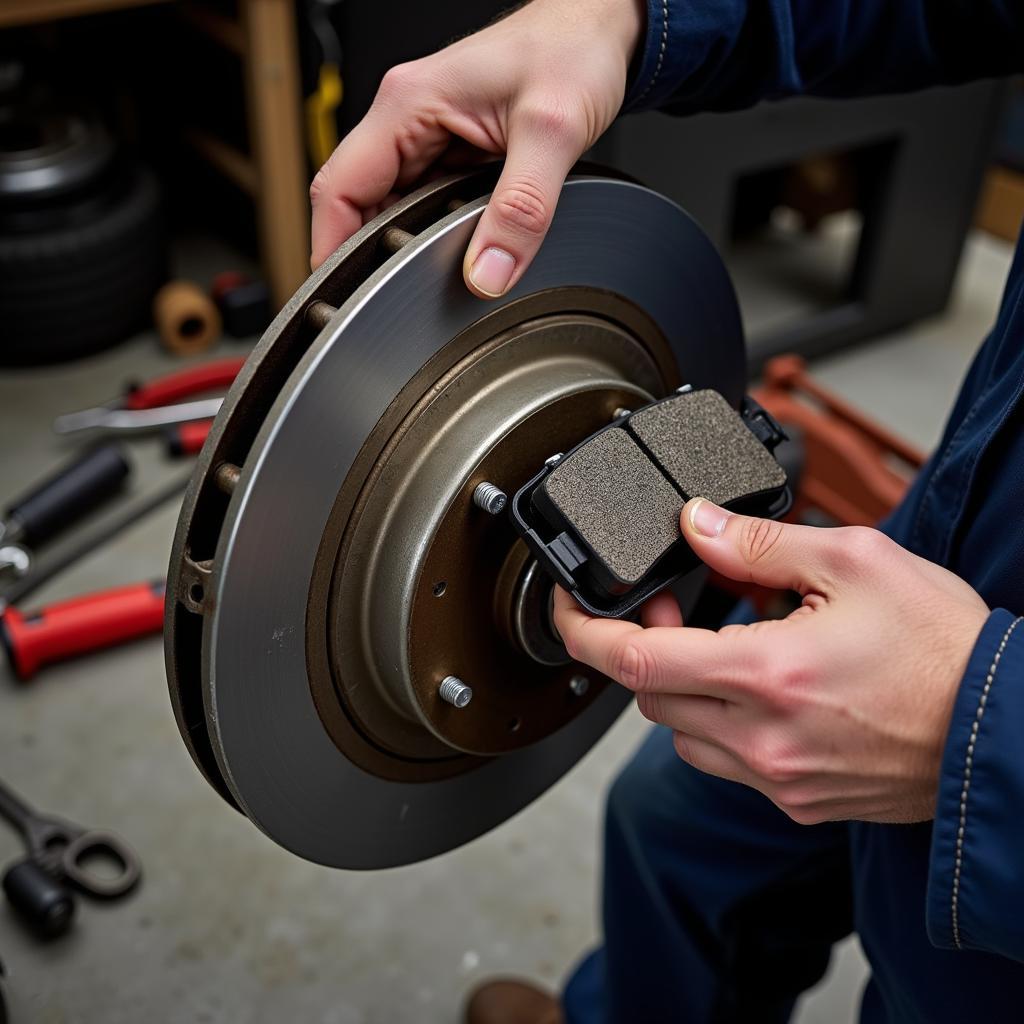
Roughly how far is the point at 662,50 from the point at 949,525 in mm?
330

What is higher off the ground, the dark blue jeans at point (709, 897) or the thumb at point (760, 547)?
the thumb at point (760, 547)

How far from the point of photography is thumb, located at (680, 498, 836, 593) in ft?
1.74

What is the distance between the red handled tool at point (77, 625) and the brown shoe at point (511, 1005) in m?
0.59

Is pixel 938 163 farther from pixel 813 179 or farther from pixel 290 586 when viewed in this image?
pixel 290 586

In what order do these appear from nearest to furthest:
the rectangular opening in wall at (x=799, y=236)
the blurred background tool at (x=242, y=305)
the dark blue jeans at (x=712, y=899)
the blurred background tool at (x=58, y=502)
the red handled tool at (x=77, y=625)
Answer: the dark blue jeans at (x=712, y=899) < the red handled tool at (x=77, y=625) < the blurred background tool at (x=58, y=502) < the blurred background tool at (x=242, y=305) < the rectangular opening in wall at (x=799, y=236)

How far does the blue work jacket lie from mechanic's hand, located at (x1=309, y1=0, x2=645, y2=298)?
0.16 ft

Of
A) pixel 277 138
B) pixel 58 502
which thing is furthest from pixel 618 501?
pixel 277 138

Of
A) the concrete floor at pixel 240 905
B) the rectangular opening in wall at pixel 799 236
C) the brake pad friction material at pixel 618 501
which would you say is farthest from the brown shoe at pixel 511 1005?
the rectangular opening in wall at pixel 799 236

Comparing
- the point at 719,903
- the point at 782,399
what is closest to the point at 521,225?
the point at 719,903

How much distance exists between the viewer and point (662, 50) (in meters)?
0.66

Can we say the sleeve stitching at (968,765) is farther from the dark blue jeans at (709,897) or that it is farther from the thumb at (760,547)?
the dark blue jeans at (709,897)

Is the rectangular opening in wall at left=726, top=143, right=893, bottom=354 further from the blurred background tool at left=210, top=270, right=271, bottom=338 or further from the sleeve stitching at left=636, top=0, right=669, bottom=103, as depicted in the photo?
the sleeve stitching at left=636, top=0, right=669, bottom=103

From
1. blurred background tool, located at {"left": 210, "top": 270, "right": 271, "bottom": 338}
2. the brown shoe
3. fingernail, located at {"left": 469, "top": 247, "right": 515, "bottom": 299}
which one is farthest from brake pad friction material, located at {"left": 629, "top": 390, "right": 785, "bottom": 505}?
blurred background tool, located at {"left": 210, "top": 270, "right": 271, "bottom": 338}

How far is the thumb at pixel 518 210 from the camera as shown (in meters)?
0.55
